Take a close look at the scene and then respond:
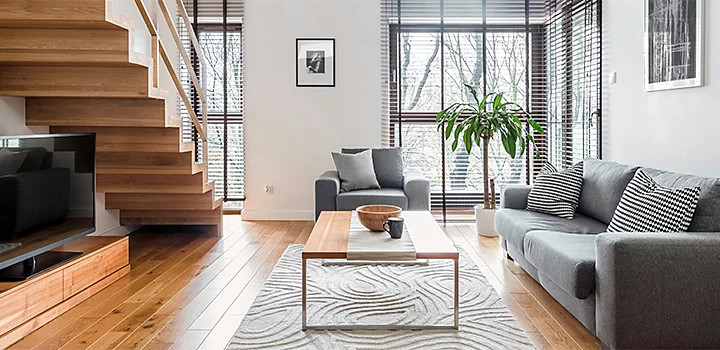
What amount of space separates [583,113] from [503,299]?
2.61 m

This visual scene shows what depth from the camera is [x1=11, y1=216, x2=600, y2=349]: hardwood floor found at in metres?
2.75

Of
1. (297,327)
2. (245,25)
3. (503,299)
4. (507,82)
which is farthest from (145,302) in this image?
(507,82)

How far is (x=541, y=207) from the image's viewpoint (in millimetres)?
4164

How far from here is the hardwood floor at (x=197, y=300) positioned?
2.75 m

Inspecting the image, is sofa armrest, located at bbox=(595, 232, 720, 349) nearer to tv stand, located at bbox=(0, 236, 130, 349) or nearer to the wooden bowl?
the wooden bowl

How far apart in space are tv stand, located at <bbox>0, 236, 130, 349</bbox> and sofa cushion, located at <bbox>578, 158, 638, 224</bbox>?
10.4ft

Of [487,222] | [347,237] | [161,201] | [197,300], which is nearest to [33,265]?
[197,300]

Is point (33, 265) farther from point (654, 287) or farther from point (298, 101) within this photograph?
point (298, 101)

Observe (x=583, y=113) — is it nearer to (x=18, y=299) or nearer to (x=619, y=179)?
(x=619, y=179)

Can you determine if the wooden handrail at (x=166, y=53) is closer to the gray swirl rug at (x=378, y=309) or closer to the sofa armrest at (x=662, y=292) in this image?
the gray swirl rug at (x=378, y=309)

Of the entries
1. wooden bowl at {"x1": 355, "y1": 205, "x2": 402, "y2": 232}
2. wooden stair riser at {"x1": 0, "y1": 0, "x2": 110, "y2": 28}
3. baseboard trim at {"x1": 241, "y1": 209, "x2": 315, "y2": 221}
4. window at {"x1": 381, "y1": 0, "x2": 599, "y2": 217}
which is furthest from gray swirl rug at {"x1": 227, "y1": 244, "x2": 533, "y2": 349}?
window at {"x1": 381, "y1": 0, "x2": 599, "y2": 217}

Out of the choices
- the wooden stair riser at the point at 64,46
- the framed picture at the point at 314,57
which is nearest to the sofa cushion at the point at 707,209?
Answer: the wooden stair riser at the point at 64,46

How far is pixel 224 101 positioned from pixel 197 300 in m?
3.43

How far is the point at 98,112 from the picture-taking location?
3.86 metres
